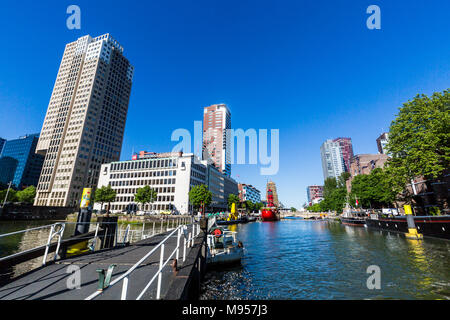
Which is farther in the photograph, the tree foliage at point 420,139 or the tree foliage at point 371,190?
the tree foliage at point 371,190

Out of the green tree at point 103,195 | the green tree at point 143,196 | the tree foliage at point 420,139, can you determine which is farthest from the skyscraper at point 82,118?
the tree foliage at point 420,139

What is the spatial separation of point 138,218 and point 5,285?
65.9 metres

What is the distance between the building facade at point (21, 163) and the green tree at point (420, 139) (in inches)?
8289

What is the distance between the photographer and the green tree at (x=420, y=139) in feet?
98.3

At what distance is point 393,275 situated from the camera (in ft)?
44.2

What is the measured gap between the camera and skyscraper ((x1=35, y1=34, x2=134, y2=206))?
102 meters

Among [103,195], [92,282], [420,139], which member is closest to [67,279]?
[92,282]

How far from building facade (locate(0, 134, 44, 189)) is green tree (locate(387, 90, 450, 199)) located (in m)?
211

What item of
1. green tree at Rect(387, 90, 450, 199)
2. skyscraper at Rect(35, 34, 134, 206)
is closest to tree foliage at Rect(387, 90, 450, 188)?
green tree at Rect(387, 90, 450, 199)

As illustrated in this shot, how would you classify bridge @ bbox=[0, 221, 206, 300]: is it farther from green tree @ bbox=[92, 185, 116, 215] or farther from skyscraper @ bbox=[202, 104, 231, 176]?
skyscraper @ bbox=[202, 104, 231, 176]

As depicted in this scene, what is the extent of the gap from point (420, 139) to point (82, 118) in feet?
446

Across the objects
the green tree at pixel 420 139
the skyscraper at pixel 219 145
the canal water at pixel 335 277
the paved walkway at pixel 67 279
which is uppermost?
the skyscraper at pixel 219 145

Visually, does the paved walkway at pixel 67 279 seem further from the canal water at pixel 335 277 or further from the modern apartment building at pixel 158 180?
the modern apartment building at pixel 158 180
